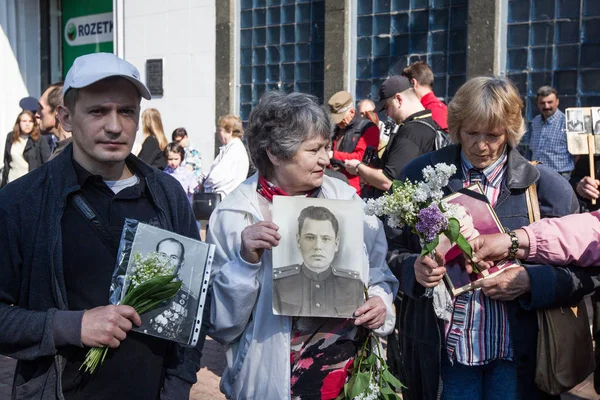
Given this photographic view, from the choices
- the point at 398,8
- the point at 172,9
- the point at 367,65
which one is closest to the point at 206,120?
the point at 172,9

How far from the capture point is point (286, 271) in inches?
104

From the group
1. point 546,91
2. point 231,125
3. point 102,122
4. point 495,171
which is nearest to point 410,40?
point 546,91

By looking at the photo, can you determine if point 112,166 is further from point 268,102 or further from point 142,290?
point 268,102

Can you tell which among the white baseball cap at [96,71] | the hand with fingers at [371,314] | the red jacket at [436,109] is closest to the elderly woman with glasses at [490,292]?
the hand with fingers at [371,314]

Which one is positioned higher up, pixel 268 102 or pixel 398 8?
pixel 398 8

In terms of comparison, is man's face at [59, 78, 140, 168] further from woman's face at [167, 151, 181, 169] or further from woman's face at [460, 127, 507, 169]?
woman's face at [167, 151, 181, 169]

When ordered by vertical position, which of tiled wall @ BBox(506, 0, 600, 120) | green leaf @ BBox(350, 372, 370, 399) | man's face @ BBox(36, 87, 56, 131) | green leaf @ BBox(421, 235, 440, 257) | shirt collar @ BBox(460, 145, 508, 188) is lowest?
green leaf @ BBox(350, 372, 370, 399)

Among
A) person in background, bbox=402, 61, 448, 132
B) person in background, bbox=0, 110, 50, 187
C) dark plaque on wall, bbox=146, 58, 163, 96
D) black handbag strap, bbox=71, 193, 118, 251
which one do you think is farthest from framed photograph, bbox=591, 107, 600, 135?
dark plaque on wall, bbox=146, 58, 163, 96

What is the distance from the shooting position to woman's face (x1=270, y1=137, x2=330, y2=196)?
283 cm

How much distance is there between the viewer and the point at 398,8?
Answer: 10734 millimetres

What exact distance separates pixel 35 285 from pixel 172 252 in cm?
46

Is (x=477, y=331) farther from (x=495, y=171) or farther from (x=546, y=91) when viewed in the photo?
(x=546, y=91)

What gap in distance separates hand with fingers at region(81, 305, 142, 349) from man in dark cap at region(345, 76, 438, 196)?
3370 mm

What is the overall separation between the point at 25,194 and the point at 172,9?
1169 cm
